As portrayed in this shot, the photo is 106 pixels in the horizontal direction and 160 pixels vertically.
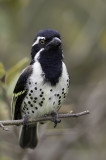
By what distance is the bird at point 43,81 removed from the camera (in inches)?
226

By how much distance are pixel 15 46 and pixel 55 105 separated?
244cm

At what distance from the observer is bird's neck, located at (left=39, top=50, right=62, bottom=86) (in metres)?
5.82

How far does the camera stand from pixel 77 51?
7.96 m

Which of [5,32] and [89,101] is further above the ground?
[5,32]

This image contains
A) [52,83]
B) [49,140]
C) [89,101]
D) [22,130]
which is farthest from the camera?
[49,140]

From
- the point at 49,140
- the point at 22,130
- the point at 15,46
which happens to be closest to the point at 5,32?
the point at 15,46

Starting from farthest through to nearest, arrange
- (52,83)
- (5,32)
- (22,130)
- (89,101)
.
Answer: (89,101) → (5,32) → (22,130) → (52,83)

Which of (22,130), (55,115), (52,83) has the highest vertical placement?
(52,83)

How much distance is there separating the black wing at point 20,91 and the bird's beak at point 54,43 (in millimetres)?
358

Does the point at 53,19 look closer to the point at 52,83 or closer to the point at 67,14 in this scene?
the point at 67,14

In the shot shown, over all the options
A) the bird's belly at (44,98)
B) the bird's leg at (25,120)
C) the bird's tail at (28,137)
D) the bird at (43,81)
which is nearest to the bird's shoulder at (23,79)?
the bird at (43,81)

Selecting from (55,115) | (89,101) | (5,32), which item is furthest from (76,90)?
(55,115)

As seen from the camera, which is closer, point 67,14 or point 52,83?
point 52,83

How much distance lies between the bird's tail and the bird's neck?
1.08 metres
